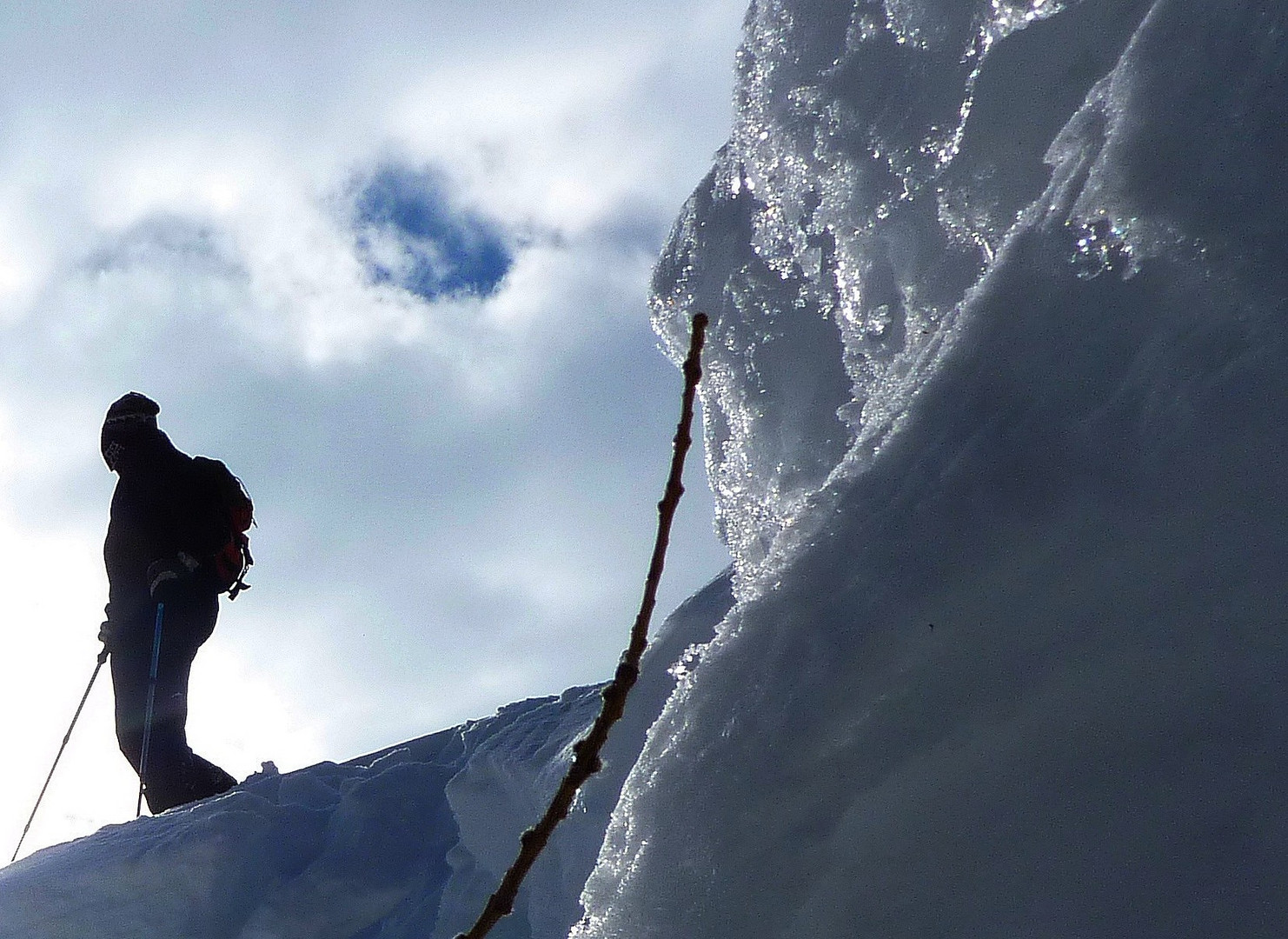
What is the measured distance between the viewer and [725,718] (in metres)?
1.28

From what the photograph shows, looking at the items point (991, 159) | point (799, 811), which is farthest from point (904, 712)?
point (991, 159)

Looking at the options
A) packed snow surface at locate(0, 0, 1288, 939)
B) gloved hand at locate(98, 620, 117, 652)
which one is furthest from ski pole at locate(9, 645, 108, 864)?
packed snow surface at locate(0, 0, 1288, 939)

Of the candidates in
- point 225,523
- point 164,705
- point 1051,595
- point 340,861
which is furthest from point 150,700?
point 1051,595

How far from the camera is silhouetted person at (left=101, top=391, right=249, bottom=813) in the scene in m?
5.23

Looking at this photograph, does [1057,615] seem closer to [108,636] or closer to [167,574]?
[167,574]

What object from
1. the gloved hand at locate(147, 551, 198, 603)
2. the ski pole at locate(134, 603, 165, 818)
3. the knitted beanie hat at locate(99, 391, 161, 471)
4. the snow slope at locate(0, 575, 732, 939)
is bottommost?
the snow slope at locate(0, 575, 732, 939)

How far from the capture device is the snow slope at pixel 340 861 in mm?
3471

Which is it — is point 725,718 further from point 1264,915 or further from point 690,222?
point 690,222

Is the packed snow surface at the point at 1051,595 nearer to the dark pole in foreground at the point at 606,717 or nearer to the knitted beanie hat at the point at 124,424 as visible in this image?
the dark pole in foreground at the point at 606,717

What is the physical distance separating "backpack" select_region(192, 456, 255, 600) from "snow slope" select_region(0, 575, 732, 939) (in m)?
1.25

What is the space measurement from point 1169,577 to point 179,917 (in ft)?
11.4

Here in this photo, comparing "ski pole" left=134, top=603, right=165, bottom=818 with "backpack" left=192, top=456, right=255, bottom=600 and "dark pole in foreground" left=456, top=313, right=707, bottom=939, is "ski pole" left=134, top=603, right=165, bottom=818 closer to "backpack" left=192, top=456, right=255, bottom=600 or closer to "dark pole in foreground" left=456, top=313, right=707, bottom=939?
"backpack" left=192, top=456, right=255, bottom=600

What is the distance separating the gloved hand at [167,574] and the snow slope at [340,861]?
3.71 feet

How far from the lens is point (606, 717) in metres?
0.70
